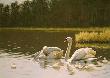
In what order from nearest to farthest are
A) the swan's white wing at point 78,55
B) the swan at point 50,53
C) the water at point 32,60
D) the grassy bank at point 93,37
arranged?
the water at point 32,60 < the swan's white wing at point 78,55 < the swan at point 50,53 < the grassy bank at point 93,37

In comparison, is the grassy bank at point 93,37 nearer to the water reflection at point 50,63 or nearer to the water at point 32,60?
the water at point 32,60

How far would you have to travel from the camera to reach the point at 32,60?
7.75 meters

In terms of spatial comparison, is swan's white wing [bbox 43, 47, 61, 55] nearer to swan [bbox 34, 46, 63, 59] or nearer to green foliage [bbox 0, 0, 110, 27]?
swan [bbox 34, 46, 63, 59]

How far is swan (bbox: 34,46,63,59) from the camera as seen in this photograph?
308 inches

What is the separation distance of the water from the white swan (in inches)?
3.5

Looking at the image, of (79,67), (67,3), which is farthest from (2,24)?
(79,67)

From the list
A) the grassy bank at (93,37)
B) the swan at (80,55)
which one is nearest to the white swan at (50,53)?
the swan at (80,55)

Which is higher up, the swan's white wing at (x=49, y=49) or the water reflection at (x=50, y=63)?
the swan's white wing at (x=49, y=49)

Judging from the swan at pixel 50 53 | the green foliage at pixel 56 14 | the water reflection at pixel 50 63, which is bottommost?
the water reflection at pixel 50 63

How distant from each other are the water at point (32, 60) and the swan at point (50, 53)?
0.09m

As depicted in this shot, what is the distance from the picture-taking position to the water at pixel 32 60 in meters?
6.69

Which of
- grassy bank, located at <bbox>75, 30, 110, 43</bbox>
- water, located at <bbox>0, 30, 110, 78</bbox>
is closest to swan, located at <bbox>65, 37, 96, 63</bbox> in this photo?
water, located at <bbox>0, 30, 110, 78</bbox>

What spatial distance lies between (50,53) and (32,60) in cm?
30

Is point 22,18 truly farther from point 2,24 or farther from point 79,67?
point 79,67
